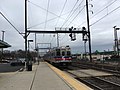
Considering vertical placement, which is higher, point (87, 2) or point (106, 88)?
point (87, 2)

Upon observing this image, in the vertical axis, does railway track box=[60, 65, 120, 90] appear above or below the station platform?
below

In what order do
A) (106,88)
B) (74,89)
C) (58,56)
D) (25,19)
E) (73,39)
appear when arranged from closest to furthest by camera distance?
(74,89), (106,88), (25,19), (58,56), (73,39)

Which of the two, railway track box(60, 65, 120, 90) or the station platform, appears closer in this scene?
the station platform

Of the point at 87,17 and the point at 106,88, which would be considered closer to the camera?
the point at 106,88

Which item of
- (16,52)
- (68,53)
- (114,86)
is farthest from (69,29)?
(16,52)

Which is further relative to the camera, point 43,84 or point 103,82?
point 103,82

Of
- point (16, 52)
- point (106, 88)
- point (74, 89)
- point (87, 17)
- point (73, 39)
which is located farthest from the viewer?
point (16, 52)

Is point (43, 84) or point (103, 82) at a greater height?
point (43, 84)

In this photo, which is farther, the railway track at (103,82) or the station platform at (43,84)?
A: the railway track at (103,82)

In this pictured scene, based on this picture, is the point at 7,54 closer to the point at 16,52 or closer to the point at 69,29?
the point at 16,52

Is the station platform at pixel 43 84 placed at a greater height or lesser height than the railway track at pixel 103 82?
greater

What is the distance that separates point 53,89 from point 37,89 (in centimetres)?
75

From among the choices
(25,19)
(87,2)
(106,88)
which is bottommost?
(106,88)

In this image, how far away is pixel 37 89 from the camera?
12180 millimetres
